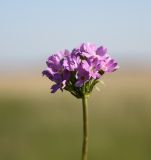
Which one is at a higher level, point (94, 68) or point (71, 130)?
point (71, 130)

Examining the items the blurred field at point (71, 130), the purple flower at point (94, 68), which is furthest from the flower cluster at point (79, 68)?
the blurred field at point (71, 130)

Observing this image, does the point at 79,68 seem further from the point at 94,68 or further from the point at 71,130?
the point at 71,130

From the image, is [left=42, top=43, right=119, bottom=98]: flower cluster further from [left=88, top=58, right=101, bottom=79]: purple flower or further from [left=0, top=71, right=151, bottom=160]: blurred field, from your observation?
[left=0, top=71, right=151, bottom=160]: blurred field

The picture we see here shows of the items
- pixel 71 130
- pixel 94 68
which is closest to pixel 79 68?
pixel 94 68

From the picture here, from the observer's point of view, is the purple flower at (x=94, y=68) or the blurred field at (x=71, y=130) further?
the blurred field at (x=71, y=130)

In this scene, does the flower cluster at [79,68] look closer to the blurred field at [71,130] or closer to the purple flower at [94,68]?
the purple flower at [94,68]

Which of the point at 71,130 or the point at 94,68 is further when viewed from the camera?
the point at 71,130
